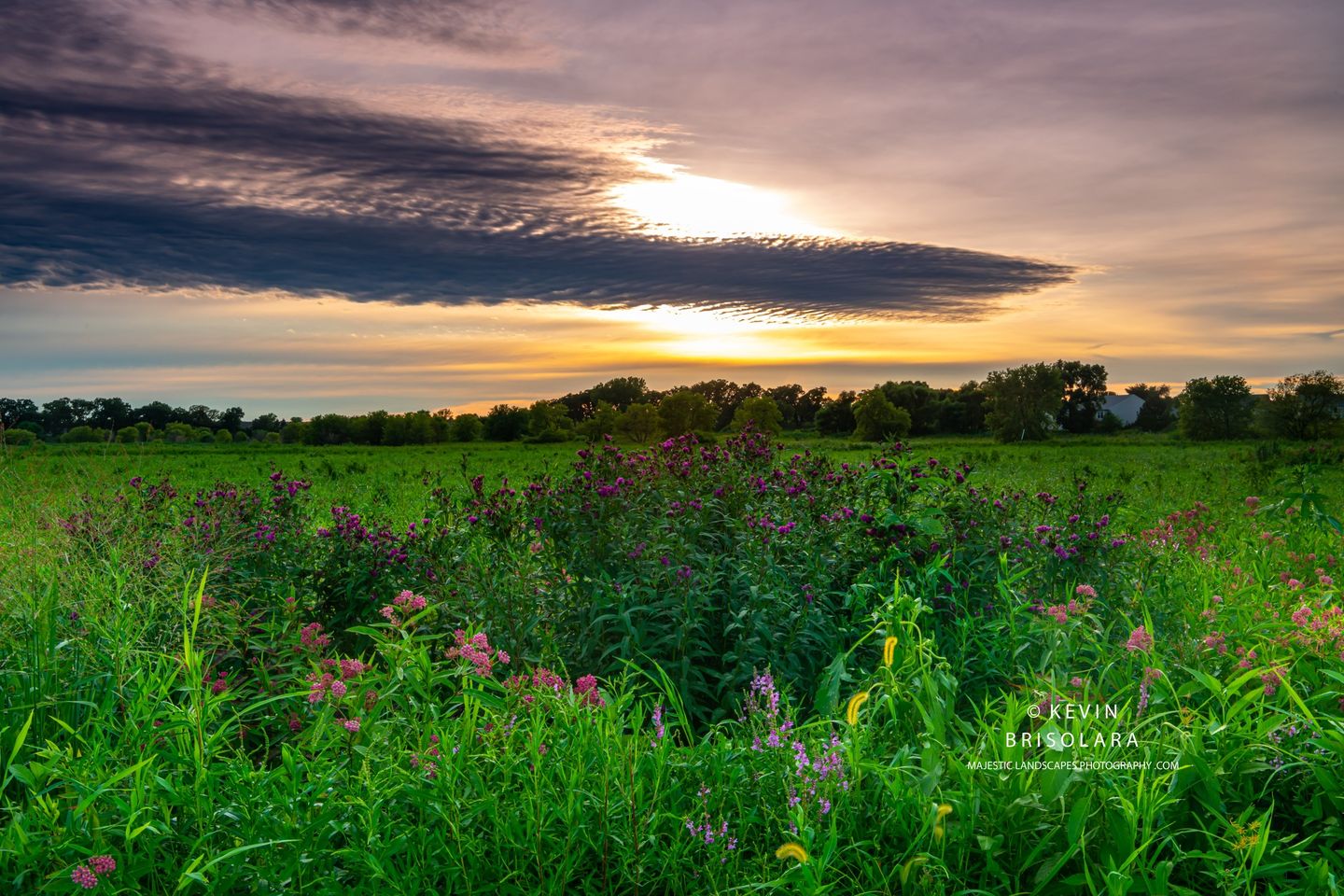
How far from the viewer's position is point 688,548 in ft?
17.5

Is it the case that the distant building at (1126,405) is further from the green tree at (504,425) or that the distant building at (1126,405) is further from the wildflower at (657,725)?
the wildflower at (657,725)

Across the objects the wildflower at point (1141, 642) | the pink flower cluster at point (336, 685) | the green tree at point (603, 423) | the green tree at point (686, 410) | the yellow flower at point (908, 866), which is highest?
the green tree at point (686, 410)

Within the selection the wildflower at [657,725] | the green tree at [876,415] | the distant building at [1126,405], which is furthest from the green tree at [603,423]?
the distant building at [1126,405]

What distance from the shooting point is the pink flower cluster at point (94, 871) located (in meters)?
2.53

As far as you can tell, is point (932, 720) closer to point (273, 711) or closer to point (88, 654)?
point (273, 711)

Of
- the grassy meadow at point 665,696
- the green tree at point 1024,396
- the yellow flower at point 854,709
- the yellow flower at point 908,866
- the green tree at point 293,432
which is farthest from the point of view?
the green tree at point 1024,396

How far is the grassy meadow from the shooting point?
2879 mm

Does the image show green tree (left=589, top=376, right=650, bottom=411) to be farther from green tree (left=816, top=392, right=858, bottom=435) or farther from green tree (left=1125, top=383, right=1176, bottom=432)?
green tree (left=1125, top=383, right=1176, bottom=432)

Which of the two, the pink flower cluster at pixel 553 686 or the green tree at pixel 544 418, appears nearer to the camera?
the pink flower cluster at pixel 553 686

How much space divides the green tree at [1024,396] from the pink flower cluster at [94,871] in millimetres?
58187

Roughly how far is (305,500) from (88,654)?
3.19 m

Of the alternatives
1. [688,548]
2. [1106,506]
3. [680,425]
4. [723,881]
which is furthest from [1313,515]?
[680,425]

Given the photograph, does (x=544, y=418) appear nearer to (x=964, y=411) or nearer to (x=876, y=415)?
(x=876, y=415)

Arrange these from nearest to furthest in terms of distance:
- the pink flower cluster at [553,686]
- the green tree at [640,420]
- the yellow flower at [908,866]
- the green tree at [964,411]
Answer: the yellow flower at [908,866] → the pink flower cluster at [553,686] → the green tree at [640,420] → the green tree at [964,411]
